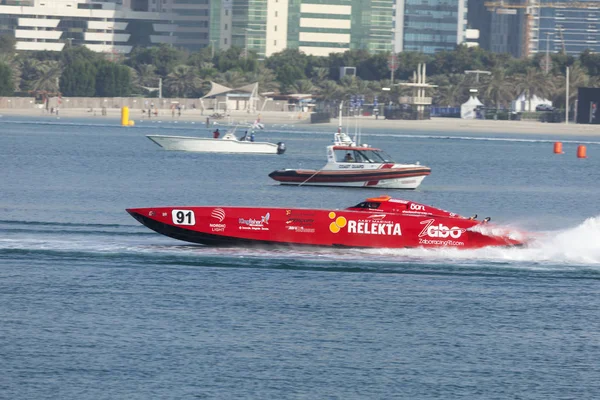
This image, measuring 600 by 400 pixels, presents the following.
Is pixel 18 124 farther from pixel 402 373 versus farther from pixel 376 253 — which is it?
pixel 402 373

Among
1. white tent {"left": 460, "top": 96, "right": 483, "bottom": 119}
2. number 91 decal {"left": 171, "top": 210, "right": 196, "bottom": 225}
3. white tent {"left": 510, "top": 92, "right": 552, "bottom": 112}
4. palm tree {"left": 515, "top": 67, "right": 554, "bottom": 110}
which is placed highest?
palm tree {"left": 515, "top": 67, "right": 554, "bottom": 110}

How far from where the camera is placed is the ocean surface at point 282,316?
78.3ft

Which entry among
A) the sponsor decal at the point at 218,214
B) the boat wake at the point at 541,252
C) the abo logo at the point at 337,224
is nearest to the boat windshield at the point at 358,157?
the boat wake at the point at 541,252

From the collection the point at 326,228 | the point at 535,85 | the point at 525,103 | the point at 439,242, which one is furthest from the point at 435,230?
the point at 535,85

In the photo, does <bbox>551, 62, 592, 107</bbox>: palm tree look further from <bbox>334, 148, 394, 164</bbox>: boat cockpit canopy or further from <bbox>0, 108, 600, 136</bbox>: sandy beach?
<bbox>334, 148, 394, 164</bbox>: boat cockpit canopy

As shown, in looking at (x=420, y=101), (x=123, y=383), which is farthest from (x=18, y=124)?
(x=123, y=383)

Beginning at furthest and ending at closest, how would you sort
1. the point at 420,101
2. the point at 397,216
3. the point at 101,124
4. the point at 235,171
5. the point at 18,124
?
1. the point at 420,101
2. the point at 101,124
3. the point at 18,124
4. the point at 235,171
5. the point at 397,216

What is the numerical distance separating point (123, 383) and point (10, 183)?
4309 cm

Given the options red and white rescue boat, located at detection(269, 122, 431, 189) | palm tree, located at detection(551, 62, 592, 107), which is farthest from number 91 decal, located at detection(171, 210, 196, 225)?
palm tree, located at detection(551, 62, 592, 107)

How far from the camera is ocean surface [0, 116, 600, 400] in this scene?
78.3 ft

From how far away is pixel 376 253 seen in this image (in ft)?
118

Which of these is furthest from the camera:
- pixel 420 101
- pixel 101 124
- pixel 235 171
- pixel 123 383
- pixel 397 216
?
pixel 420 101

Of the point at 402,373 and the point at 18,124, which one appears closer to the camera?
the point at 402,373

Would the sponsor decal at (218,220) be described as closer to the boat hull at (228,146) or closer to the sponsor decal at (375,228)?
the sponsor decal at (375,228)
